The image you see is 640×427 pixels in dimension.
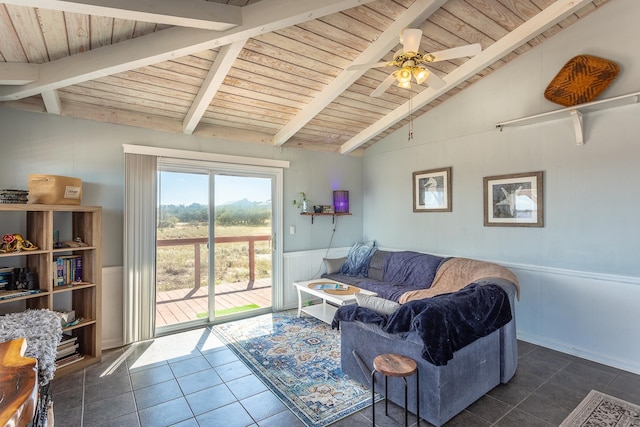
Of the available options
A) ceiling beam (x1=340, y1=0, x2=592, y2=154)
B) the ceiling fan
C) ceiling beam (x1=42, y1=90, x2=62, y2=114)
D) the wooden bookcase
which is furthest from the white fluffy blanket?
ceiling beam (x1=340, y1=0, x2=592, y2=154)

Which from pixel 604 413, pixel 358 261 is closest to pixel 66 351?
pixel 358 261

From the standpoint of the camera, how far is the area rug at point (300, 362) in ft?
7.91

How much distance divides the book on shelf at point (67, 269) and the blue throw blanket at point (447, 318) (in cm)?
262

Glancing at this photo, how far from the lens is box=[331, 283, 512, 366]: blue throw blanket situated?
2002 mm

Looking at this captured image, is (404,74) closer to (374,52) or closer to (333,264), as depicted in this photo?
(374,52)

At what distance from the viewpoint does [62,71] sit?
2646 mm

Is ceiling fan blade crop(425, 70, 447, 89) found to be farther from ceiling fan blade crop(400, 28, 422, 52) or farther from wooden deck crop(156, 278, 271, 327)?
wooden deck crop(156, 278, 271, 327)

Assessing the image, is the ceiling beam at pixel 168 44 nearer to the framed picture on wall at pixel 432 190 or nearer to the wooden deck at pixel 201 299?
the wooden deck at pixel 201 299

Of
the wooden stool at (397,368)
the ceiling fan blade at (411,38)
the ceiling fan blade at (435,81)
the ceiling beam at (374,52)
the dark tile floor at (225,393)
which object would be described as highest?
the ceiling beam at (374,52)

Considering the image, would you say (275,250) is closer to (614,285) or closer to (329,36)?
(329,36)

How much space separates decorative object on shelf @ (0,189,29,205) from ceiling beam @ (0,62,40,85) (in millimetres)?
890

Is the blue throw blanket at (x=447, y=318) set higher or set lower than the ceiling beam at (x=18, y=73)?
lower

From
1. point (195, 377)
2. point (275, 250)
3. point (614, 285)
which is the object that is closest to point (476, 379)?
point (614, 285)

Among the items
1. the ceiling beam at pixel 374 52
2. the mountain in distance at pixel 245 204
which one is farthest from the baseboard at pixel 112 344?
the ceiling beam at pixel 374 52
